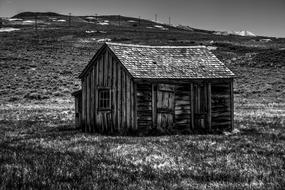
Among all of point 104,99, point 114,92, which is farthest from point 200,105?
point 104,99

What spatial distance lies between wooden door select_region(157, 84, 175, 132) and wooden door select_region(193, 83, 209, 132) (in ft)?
4.47

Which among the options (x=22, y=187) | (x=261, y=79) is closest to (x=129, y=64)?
(x=22, y=187)

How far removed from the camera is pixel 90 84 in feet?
81.7

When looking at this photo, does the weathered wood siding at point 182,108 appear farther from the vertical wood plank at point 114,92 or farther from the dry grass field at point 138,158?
the vertical wood plank at point 114,92

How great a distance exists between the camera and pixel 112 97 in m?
23.4

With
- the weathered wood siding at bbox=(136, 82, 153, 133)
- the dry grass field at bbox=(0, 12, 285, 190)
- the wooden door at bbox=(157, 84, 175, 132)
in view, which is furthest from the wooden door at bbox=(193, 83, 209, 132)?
the weathered wood siding at bbox=(136, 82, 153, 133)

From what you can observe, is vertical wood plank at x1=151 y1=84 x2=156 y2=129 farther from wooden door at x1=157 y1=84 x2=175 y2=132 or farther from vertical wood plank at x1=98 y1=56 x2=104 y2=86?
Answer: vertical wood plank at x1=98 y1=56 x2=104 y2=86

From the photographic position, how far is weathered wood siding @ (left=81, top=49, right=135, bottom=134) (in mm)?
22469

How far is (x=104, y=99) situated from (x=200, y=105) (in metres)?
4.68

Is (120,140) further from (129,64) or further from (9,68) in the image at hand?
(9,68)

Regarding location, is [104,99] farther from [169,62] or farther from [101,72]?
[169,62]

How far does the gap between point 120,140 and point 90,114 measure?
6364mm

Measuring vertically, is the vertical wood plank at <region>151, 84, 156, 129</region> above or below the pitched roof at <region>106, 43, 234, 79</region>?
below

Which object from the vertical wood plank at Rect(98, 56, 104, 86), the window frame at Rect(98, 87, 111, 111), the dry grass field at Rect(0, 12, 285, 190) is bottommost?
the dry grass field at Rect(0, 12, 285, 190)
